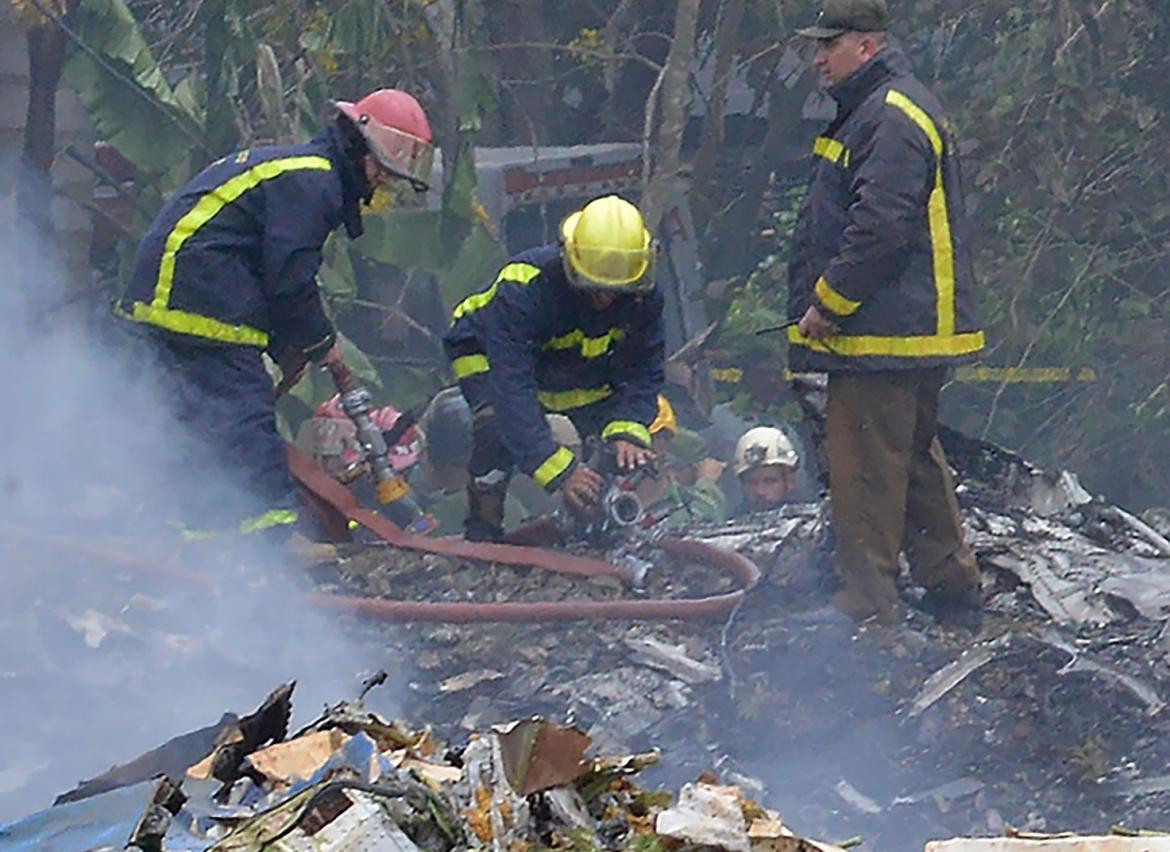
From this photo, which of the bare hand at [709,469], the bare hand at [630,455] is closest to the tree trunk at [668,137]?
the bare hand at [709,469]

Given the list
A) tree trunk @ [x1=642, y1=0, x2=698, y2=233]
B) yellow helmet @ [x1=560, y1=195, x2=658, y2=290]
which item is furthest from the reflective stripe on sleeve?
tree trunk @ [x1=642, y1=0, x2=698, y2=233]

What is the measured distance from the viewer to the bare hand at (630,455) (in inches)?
257

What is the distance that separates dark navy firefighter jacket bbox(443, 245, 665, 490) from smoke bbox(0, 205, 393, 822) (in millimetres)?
1040

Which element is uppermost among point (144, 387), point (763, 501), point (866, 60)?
point (866, 60)

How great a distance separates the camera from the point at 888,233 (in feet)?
18.6

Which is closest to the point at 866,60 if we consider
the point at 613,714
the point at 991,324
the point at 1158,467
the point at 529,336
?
the point at 529,336

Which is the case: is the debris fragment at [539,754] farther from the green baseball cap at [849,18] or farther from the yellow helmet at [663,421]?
the yellow helmet at [663,421]

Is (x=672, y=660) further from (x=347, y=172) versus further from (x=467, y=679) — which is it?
(x=347, y=172)

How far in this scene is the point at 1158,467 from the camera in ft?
33.8

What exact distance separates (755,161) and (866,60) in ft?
19.1

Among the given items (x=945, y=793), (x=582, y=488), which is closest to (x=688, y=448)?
(x=582, y=488)

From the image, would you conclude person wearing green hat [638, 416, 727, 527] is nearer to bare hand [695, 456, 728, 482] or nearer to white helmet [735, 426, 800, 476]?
bare hand [695, 456, 728, 482]

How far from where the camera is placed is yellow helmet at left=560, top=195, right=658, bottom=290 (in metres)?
6.19

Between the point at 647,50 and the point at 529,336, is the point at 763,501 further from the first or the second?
the point at 647,50
